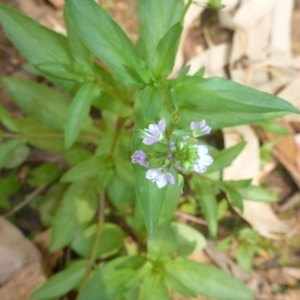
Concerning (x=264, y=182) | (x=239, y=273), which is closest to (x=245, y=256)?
(x=239, y=273)

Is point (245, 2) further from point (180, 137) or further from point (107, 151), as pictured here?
point (180, 137)

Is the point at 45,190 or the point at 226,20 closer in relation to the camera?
the point at 45,190

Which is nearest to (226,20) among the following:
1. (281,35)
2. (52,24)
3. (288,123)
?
(281,35)

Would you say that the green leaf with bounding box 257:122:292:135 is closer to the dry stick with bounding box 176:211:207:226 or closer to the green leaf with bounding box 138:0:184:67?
the dry stick with bounding box 176:211:207:226

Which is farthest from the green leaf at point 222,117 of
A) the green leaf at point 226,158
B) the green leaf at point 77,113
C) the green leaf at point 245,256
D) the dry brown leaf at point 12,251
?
the dry brown leaf at point 12,251

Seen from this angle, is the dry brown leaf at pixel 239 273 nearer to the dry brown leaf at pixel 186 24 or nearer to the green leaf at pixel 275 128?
the green leaf at pixel 275 128

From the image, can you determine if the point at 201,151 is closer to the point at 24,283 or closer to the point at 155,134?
the point at 155,134

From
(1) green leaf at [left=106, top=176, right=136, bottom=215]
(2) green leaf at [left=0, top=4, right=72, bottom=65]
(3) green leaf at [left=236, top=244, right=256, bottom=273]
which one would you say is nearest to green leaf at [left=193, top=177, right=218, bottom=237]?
(1) green leaf at [left=106, top=176, right=136, bottom=215]
